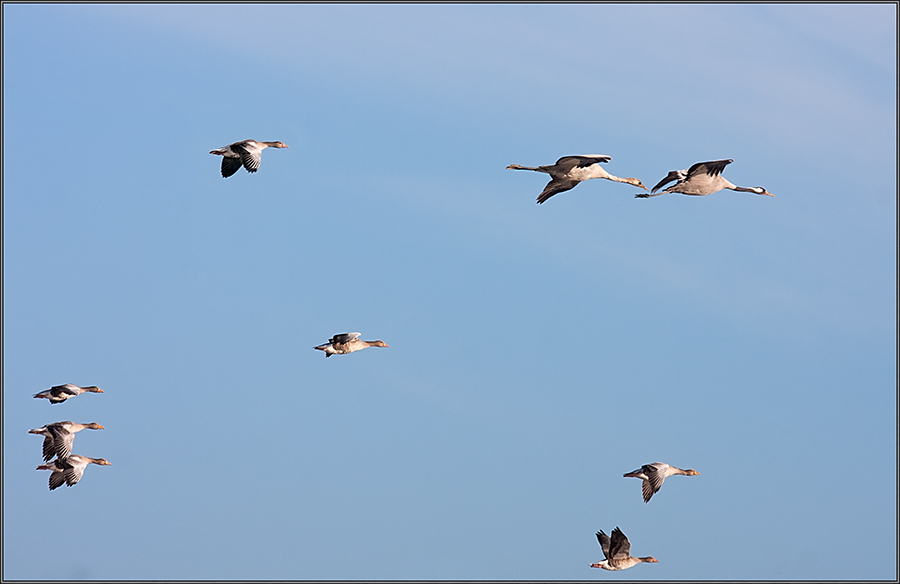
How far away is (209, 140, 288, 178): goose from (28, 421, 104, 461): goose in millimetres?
9387

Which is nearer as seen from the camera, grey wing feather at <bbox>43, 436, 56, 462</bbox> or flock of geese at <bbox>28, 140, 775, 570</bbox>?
flock of geese at <bbox>28, 140, 775, 570</bbox>

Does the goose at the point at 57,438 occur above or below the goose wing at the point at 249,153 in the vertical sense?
below

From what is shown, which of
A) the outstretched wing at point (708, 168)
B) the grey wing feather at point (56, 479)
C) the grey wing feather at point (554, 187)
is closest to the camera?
the outstretched wing at point (708, 168)

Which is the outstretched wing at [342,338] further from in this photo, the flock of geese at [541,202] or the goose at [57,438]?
the goose at [57,438]

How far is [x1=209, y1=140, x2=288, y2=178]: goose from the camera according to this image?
47281 mm

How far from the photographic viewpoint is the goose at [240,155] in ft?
155

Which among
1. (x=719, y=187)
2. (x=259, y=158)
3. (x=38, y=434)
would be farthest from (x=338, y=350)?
(x=719, y=187)

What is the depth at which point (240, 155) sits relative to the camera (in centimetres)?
4772

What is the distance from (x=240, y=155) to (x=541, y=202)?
9.72 metres

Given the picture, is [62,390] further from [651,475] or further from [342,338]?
[651,475]

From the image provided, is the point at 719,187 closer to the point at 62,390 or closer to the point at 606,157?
the point at 606,157

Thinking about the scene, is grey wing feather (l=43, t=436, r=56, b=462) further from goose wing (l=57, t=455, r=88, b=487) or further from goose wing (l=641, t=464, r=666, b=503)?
goose wing (l=641, t=464, r=666, b=503)

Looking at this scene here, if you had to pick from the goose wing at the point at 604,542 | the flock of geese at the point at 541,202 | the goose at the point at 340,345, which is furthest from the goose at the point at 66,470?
the goose wing at the point at 604,542

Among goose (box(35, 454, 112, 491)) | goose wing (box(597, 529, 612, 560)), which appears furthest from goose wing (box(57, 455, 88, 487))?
Answer: goose wing (box(597, 529, 612, 560))
